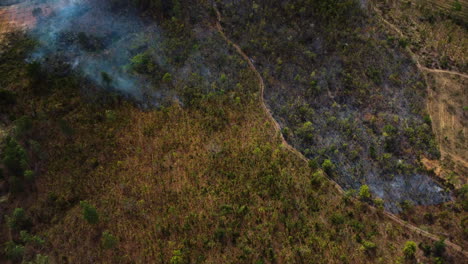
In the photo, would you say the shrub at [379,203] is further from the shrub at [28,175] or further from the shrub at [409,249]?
the shrub at [28,175]

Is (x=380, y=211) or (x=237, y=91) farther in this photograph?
(x=237, y=91)

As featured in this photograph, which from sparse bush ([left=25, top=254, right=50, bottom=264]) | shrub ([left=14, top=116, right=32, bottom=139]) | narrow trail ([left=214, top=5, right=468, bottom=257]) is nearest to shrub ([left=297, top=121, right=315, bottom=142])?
narrow trail ([left=214, top=5, right=468, bottom=257])

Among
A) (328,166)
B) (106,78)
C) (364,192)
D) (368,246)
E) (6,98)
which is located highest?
(106,78)

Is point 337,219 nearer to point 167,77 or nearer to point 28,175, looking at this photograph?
point 167,77

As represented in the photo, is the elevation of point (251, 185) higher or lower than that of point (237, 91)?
lower

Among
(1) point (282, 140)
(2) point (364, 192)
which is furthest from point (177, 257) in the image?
(2) point (364, 192)

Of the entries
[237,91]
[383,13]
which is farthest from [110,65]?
[383,13]

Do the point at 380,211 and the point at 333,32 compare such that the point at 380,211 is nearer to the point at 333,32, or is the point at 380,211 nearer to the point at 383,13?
the point at 333,32
